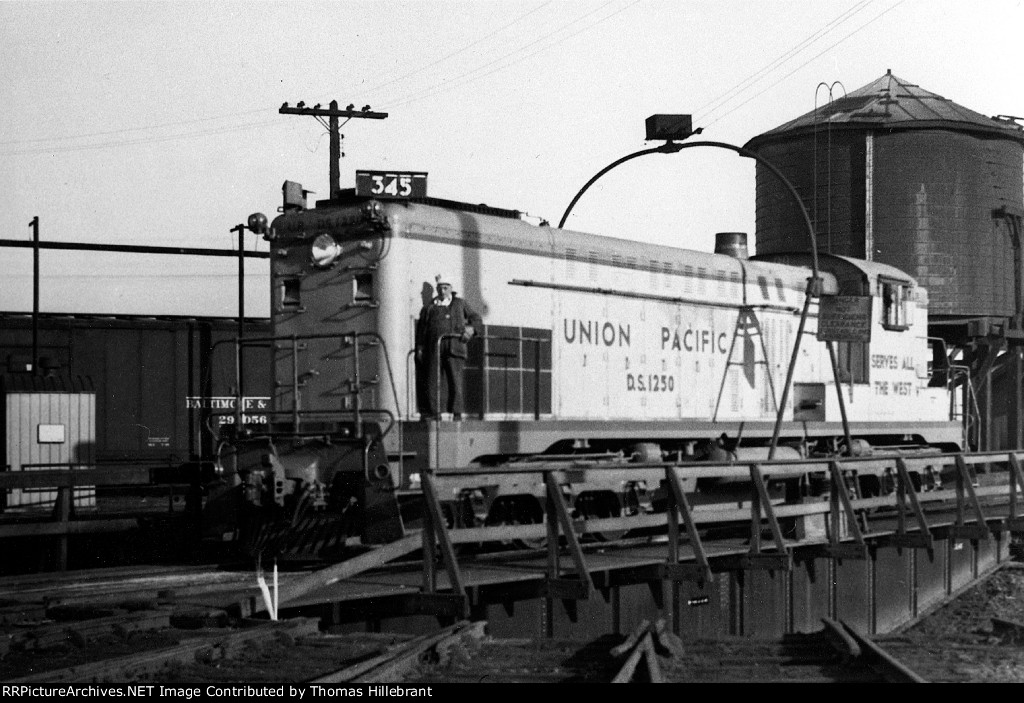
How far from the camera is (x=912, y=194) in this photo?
2508 centimetres

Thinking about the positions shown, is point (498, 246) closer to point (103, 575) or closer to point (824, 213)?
point (103, 575)

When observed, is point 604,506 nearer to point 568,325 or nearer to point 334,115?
point 568,325

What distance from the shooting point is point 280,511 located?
37.7 feet

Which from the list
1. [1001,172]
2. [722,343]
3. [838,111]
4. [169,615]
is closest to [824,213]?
[838,111]

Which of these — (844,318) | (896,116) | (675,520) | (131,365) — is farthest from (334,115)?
(675,520)

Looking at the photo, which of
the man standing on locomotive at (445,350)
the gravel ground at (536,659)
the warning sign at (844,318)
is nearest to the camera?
the gravel ground at (536,659)

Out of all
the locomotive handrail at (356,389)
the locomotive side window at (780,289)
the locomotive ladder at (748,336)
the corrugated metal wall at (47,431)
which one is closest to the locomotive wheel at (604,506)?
the locomotive handrail at (356,389)

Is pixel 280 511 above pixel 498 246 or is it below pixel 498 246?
below

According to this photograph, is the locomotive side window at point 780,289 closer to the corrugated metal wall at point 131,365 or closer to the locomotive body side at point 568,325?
the locomotive body side at point 568,325

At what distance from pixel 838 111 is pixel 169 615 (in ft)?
69.2

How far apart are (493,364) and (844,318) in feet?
17.4

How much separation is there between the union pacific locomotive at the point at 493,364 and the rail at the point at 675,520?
1.41 ft

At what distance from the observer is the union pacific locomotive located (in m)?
11.5

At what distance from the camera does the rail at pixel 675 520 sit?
9.12m
